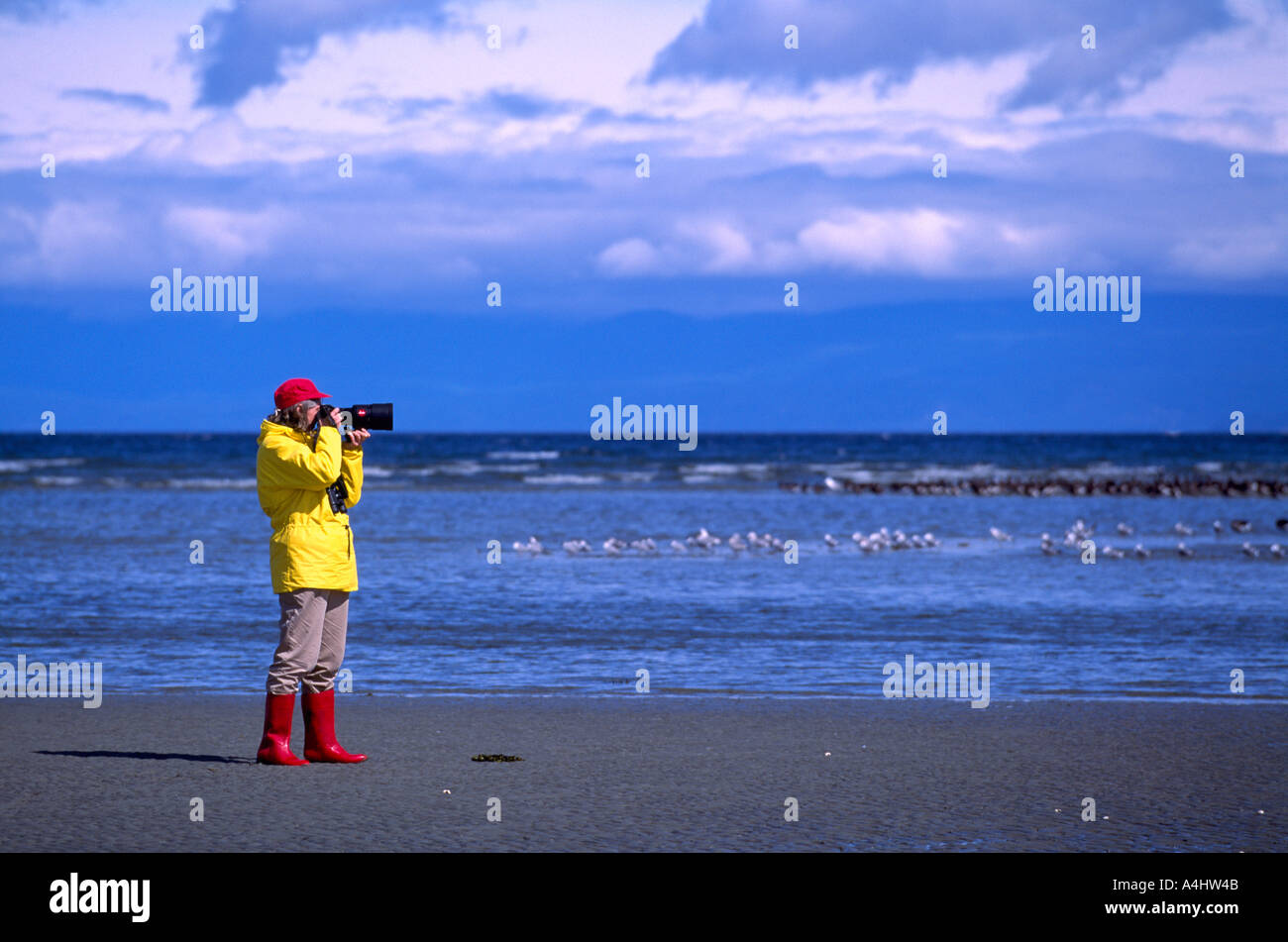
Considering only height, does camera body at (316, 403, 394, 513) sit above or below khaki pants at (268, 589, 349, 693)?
above

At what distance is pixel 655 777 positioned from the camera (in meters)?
7.30

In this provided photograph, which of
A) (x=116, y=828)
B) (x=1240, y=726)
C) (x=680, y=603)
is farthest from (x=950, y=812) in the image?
(x=680, y=603)

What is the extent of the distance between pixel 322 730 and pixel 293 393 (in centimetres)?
178

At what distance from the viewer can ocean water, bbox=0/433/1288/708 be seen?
1076 centimetres

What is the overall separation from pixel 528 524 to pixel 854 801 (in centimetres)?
2065

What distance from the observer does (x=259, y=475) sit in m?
7.69

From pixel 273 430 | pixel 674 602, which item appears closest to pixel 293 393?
pixel 273 430

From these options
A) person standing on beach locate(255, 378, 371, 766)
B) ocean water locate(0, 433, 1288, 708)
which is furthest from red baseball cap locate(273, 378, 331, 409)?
ocean water locate(0, 433, 1288, 708)

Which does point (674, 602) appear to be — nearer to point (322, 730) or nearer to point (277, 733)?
point (322, 730)

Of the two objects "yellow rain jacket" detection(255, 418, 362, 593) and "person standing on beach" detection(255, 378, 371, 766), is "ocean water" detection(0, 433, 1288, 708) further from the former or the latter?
"yellow rain jacket" detection(255, 418, 362, 593)

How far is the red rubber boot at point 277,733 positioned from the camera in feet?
24.8

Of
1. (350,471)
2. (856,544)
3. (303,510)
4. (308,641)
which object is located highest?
(350,471)

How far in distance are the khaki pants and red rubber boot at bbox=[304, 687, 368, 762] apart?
5cm

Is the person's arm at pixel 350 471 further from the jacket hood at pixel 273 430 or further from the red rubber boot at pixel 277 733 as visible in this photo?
the red rubber boot at pixel 277 733
